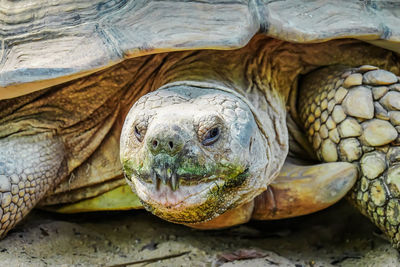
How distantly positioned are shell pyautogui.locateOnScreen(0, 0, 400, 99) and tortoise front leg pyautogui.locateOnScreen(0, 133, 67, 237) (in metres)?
0.30

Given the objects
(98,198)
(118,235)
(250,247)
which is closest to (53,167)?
(98,198)

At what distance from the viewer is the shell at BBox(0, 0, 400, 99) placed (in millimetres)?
2607

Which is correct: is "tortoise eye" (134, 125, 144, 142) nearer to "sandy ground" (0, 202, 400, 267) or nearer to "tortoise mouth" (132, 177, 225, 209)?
"tortoise mouth" (132, 177, 225, 209)

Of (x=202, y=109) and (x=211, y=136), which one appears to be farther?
(x=202, y=109)

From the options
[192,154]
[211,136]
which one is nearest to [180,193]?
[192,154]

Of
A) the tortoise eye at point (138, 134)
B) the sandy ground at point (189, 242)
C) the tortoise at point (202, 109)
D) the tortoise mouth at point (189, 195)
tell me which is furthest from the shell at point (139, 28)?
the sandy ground at point (189, 242)

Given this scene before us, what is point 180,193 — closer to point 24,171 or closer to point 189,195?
point 189,195

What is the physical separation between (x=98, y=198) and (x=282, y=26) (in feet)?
4.88

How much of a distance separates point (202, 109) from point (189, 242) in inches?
37.5

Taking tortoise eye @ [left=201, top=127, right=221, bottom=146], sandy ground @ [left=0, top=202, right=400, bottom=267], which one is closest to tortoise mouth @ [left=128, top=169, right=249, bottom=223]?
tortoise eye @ [left=201, top=127, right=221, bottom=146]

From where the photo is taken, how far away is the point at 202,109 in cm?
237

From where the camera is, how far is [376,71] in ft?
9.63

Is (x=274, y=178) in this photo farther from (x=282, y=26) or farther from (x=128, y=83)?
(x=128, y=83)

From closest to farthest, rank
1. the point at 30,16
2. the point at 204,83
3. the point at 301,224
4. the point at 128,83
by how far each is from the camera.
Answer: the point at 204,83 < the point at 30,16 < the point at 128,83 < the point at 301,224
